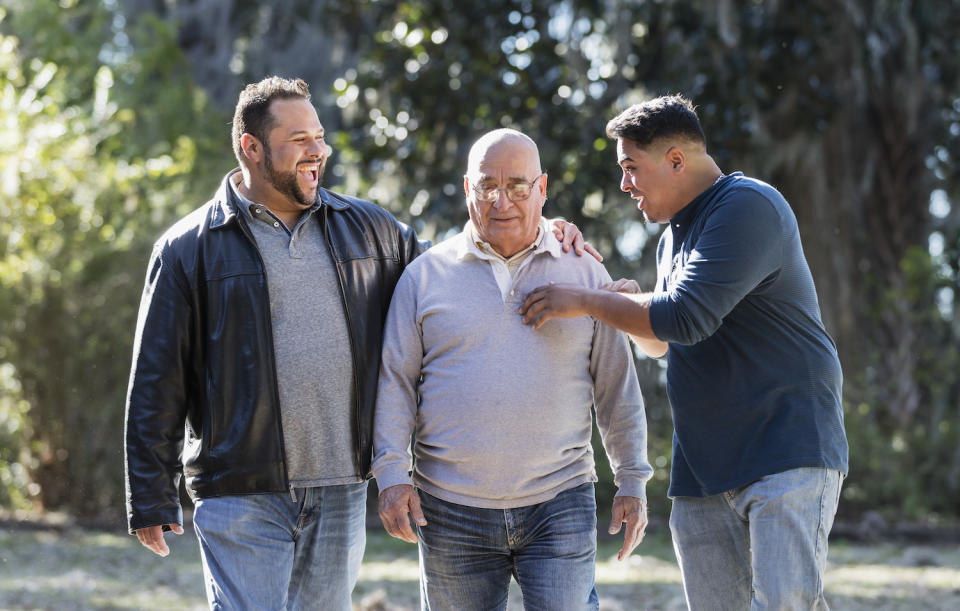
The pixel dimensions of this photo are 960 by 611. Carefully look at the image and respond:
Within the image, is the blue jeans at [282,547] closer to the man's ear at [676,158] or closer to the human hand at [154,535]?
the human hand at [154,535]

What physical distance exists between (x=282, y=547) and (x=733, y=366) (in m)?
1.33

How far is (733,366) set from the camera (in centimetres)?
313

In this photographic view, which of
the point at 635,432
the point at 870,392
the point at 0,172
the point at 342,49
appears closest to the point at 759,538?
the point at 635,432

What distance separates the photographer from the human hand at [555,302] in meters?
3.16

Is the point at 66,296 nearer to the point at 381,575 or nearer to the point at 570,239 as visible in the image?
the point at 381,575

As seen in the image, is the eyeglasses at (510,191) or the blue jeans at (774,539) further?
the eyeglasses at (510,191)

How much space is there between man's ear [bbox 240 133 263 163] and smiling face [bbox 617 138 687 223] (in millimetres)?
1044

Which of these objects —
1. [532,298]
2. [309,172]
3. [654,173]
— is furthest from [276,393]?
[654,173]

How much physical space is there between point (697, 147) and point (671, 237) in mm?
280

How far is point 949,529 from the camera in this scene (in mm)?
9086

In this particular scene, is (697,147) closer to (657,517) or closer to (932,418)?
(657,517)

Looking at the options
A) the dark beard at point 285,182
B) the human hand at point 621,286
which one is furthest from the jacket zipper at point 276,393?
the human hand at point 621,286

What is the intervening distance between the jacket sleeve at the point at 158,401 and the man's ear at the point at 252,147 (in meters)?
0.41

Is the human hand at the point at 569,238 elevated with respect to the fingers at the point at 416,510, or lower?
elevated
